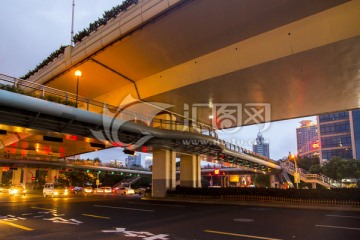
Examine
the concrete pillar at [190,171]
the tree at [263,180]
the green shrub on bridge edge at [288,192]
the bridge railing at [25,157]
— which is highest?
the bridge railing at [25,157]

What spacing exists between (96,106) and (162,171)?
1047 centimetres

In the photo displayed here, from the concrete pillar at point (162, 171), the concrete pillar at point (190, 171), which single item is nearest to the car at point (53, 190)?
the concrete pillar at point (162, 171)

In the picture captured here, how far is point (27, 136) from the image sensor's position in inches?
1308

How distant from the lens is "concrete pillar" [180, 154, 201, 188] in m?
36.9

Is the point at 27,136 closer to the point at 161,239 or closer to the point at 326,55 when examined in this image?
the point at 161,239

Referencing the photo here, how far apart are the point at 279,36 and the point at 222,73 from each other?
436cm

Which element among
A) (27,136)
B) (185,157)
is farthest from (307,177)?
(27,136)

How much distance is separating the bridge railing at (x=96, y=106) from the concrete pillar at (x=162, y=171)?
3709 millimetres

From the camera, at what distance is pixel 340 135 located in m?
106

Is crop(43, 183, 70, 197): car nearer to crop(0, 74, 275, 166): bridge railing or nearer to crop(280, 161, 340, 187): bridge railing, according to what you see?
crop(0, 74, 275, 166): bridge railing

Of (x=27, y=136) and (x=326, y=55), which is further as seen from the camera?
(x=27, y=136)

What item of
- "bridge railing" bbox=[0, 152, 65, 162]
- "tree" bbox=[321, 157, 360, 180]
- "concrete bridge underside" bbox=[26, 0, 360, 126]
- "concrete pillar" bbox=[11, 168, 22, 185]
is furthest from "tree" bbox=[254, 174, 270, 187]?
"concrete pillar" bbox=[11, 168, 22, 185]

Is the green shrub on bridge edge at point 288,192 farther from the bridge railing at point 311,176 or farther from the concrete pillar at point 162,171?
the bridge railing at point 311,176

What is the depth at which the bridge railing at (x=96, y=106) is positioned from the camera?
17.0m
